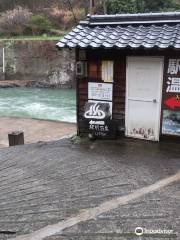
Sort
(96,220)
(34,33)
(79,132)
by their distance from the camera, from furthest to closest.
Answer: (34,33), (79,132), (96,220)

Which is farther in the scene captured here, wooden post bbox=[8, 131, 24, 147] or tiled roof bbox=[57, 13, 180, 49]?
wooden post bbox=[8, 131, 24, 147]

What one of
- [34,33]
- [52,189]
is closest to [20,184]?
[52,189]

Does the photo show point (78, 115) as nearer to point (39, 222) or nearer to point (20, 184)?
point (20, 184)

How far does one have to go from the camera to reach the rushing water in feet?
59.4

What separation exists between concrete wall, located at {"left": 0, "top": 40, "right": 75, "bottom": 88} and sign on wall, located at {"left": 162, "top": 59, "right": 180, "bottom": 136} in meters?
18.2

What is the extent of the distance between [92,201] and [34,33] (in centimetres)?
2744

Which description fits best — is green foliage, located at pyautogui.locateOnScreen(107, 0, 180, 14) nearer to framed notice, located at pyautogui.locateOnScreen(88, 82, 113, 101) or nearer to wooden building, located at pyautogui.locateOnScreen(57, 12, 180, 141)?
wooden building, located at pyautogui.locateOnScreen(57, 12, 180, 141)

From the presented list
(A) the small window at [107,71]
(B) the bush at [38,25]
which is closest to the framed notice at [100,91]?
(A) the small window at [107,71]

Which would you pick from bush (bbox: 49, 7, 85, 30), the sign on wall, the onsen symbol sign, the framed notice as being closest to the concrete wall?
bush (bbox: 49, 7, 85, 30)

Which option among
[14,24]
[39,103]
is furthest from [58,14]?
[39,103]

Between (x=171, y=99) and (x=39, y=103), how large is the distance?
14.5 m

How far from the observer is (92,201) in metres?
5.06

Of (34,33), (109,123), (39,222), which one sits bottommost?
(39,222)

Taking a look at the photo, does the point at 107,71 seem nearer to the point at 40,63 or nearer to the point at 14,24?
the point at 40,63
